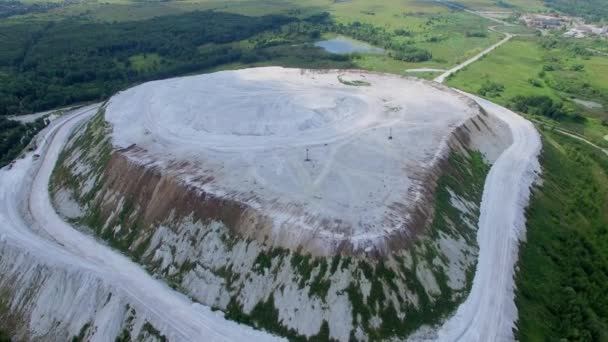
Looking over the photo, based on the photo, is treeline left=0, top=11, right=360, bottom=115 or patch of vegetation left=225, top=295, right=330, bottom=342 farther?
treeline left=0, top=11, right=360, bottom=115

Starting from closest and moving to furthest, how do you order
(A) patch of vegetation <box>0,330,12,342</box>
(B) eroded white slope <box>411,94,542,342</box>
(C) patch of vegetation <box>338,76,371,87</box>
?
(B) eroded white slope <box>411,94,542,342</box> < (A) patch of vegetation <box>0,330,12,342</box> < (C) patch of vegetation <box>338,76,371,87</box>

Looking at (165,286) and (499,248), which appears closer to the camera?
(165,286)

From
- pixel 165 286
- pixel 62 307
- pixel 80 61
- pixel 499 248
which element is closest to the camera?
pixel 165 286

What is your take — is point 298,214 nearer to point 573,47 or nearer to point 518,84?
point 518,84

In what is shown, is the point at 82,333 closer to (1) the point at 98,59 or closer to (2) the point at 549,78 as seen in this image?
(1) the point at 98,59

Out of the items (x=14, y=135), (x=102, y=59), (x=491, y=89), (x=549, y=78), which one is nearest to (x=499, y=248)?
(x=491, y=89)

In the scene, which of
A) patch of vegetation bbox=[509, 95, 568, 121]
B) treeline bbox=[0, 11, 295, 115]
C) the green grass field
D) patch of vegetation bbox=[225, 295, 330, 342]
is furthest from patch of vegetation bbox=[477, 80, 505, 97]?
patch of vegetation bbox=[225, 295, 330, 342]

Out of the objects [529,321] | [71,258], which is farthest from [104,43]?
[529,321]

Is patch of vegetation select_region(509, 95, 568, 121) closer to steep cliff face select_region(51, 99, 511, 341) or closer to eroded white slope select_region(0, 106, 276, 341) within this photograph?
steep cliff face select_region(51, 99, 511, 341)
